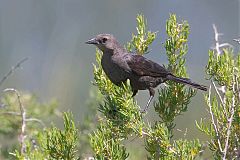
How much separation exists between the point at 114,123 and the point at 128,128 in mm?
Answer: 108

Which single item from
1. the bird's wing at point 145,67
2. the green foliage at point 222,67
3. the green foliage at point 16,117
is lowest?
the green foliage at point 222,67

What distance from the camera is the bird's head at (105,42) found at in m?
4.57

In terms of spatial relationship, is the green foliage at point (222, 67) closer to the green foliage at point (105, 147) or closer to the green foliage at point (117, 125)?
the green foliage at point (117, 125)

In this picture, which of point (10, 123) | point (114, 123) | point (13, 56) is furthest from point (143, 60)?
point (13, 56)

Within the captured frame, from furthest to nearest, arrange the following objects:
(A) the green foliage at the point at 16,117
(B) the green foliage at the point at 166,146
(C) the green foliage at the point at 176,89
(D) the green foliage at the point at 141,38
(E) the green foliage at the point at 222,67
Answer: (A) the green foliage at the point at 16,117 < (D) the green foliage at the point at 141,38 < (C) the green foliage at the point at 176,89 < (E) the green foliage at the point at 222,67 < (B) the green foliage at the point at 166,146

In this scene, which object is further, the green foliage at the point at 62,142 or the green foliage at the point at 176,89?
the green foliage at the point at 176,89

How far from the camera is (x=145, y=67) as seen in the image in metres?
4.46

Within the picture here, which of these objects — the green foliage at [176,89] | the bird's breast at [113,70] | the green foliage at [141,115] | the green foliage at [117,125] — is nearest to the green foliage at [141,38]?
the green foliage at [141,115]

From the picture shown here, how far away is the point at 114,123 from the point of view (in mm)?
3389

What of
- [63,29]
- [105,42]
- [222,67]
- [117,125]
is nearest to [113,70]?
[105,42]

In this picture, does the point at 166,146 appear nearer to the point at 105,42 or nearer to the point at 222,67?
the point at 222,67

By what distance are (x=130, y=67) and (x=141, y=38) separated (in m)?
0.71

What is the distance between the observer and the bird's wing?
4.25 meters

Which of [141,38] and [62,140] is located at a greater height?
[141,38]
